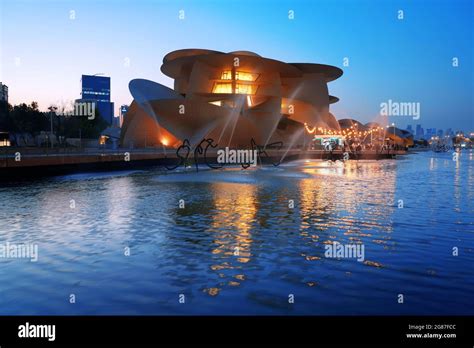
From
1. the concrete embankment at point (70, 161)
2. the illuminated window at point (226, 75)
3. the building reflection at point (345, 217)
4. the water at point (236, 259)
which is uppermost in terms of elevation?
the illuminated window at point (226, 75)

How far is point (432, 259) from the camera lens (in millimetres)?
8281

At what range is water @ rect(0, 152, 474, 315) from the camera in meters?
6.02

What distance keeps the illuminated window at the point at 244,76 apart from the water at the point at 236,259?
76495 millimetres

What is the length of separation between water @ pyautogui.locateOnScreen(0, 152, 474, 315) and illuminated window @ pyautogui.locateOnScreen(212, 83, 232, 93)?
7659 cm

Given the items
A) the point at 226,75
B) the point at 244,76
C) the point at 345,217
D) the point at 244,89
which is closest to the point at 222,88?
the point at 226,75

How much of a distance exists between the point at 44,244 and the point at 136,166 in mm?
31232

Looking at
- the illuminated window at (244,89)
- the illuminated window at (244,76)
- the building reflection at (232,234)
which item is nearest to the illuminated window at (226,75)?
the illuminated window at (244,76)

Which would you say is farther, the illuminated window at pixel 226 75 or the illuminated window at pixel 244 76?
the illuminated window at pixel 244 76

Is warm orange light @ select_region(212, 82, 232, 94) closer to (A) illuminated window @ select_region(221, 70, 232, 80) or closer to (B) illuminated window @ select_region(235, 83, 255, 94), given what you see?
(B) illuminated window @ select_region(235, 83, 255, 94)

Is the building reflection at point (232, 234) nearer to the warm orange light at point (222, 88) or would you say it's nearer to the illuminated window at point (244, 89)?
the warm orange light at point (222, 88)

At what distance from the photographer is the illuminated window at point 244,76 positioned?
9029 centimetres

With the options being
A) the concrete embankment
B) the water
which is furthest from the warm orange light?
the water

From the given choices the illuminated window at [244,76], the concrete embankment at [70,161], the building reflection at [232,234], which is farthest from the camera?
the illuminated window at [244,76]
